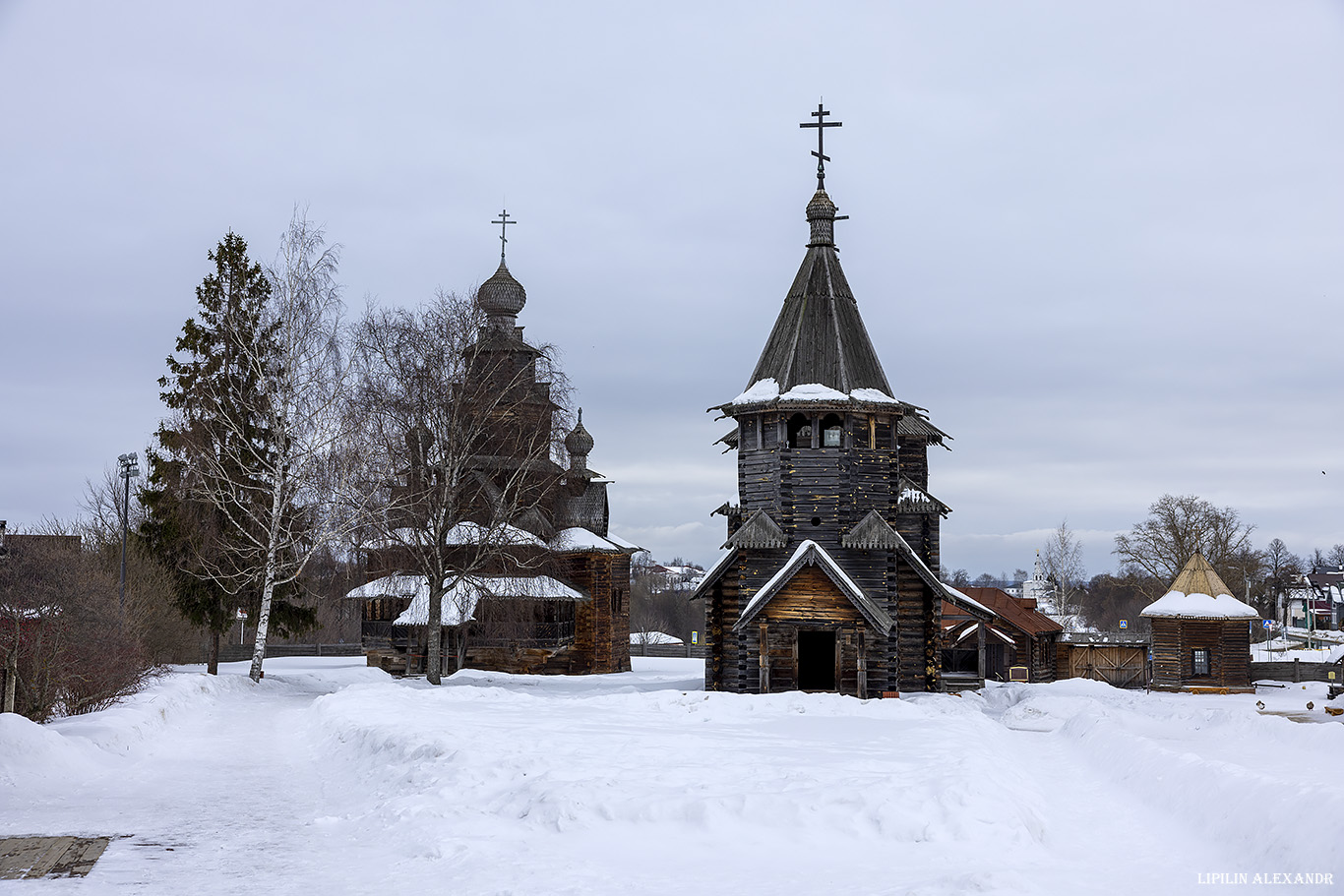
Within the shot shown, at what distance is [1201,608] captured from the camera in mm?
38469

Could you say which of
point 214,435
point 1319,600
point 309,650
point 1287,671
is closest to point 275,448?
point 214,435

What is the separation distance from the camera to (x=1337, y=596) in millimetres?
111750

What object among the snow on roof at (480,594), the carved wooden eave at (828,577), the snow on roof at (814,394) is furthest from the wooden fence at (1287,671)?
the snow on roof at (480,594)

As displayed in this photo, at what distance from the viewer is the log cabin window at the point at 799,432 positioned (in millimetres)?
27878

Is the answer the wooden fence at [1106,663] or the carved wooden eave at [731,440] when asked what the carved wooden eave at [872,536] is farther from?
the wooden fence at [1106,663]

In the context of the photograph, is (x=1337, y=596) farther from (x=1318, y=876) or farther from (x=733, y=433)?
(x=1318, y=876)

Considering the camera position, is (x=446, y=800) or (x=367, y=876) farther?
(x=446, y=800)

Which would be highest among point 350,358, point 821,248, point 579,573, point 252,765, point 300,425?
point 821,248

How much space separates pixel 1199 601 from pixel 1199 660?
6.93ft

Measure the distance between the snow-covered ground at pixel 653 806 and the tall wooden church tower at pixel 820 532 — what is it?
669 centimetres

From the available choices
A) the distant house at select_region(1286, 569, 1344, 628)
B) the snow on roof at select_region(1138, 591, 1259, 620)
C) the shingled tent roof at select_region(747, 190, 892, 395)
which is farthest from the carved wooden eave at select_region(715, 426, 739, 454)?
the distant house at select_region(1286, 569, 1344, 628)

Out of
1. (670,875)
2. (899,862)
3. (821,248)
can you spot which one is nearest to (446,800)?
(670,875)

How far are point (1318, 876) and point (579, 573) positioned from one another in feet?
106

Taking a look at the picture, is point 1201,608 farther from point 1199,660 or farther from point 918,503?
point 918,503
